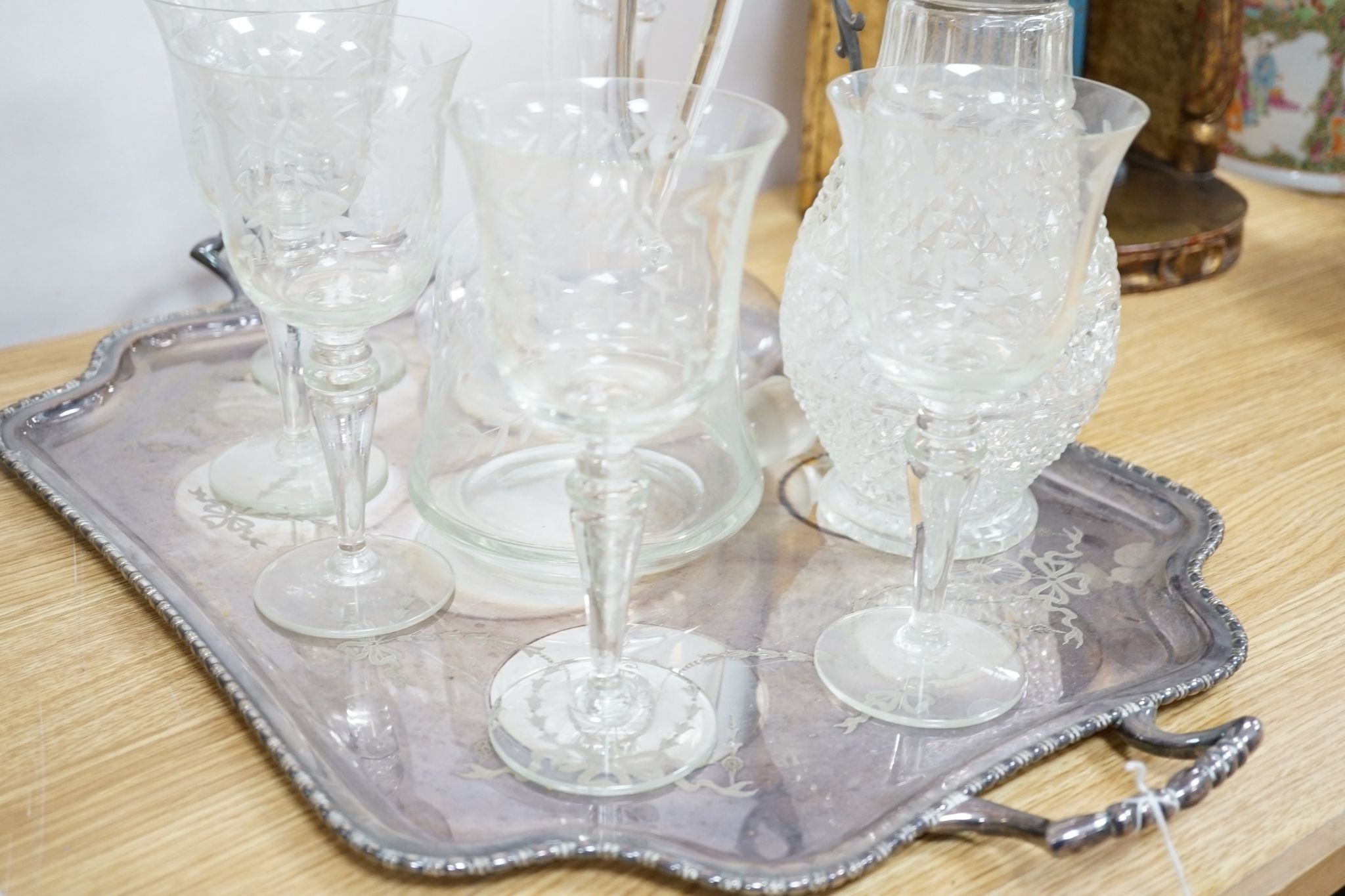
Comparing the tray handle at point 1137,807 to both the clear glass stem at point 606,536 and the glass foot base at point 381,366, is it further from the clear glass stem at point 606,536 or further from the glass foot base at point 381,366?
the glass foot base at point 381,366

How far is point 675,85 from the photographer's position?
0.50 m

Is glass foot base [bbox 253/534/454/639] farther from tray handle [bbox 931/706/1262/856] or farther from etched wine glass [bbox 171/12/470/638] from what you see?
tray handle [bbox 931/706/1262/856]

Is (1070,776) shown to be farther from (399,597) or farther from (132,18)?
(132,18)

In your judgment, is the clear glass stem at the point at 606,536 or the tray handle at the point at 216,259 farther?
the tray handle at the point at 216,259

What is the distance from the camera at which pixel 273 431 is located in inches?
29.1

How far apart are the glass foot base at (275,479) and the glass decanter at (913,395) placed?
22cm

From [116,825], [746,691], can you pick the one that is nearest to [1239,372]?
[746,691]

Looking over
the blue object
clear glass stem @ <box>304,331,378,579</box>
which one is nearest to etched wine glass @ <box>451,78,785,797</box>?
clear glass stem @ <box>304,331,378,579</box>

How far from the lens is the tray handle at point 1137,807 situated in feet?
1.46

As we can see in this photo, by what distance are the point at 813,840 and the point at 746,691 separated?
0.30ft

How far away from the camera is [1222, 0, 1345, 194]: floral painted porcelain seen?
105 centimetres

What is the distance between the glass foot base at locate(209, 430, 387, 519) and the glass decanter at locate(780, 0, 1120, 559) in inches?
8.6

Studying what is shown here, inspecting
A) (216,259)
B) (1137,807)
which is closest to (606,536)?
(1137,807)

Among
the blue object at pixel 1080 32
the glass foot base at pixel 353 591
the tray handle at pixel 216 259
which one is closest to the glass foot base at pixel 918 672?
the glass foot base at pixel 353 591
